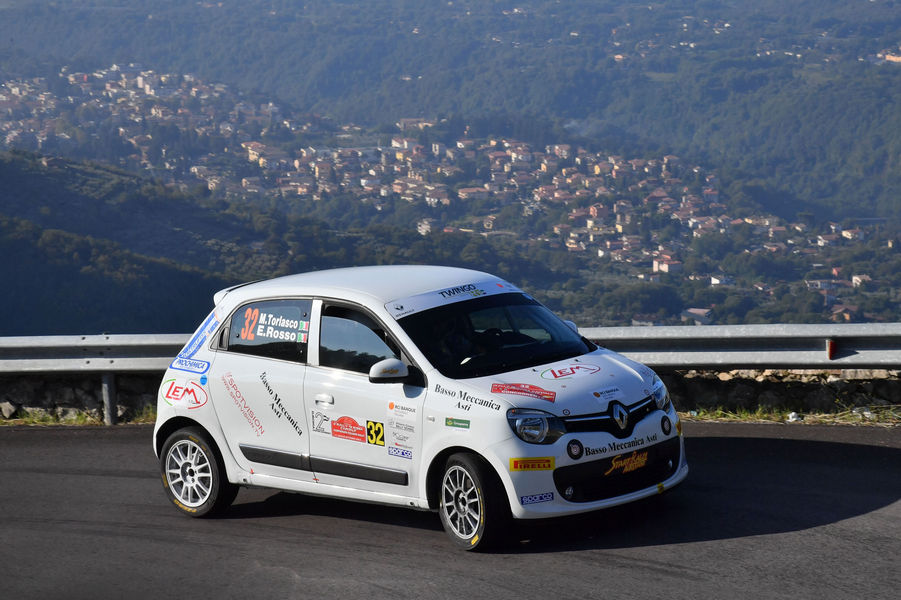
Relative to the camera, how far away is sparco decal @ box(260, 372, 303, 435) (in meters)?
6.81

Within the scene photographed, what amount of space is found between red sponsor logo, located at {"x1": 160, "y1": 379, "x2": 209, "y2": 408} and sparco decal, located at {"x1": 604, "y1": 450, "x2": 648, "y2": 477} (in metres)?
2.75

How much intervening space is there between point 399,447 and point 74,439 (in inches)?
178

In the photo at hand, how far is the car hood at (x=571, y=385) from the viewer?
6.03 meters

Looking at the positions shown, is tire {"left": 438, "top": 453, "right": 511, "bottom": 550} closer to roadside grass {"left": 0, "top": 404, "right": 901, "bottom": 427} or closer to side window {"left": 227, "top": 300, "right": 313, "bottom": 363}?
side window {"left": 227, "top": 300, "right": 313, "bottom": 363}

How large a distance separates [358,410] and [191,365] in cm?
148

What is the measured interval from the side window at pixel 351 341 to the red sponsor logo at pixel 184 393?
1.01 meters

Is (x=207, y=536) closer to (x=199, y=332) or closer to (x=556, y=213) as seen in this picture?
(x=199, y=332)

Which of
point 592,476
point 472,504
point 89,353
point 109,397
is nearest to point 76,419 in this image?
point 109,397

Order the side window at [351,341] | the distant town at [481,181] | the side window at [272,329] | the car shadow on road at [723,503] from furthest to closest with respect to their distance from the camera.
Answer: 1. the distant town at [481,181]
2. the side window at [272,329]
3. the side window at [351,341]
4. the car shadow on road at [723,503]

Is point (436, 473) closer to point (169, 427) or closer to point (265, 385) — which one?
point (265, 385)

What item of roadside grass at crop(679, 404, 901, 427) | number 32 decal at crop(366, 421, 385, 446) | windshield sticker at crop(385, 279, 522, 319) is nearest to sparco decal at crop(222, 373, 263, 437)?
number 32 decal at crop(366, 421, 385, 446)

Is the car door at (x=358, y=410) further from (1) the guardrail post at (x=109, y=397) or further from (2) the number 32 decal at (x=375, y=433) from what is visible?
(1) the guardrail post at (x=109, y=397)

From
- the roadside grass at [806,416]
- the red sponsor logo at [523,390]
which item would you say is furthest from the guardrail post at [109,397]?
the red sponsor logo at [523,390]

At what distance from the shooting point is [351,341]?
6723 millimetres
